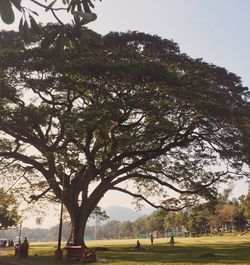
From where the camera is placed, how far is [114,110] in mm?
25766

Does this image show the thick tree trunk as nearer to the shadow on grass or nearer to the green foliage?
the shadow on grass

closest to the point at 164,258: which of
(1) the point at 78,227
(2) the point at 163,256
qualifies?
(2) the point at 163,256

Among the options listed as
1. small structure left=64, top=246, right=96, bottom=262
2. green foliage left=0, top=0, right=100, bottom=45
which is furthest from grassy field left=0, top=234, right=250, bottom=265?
green foliage left=0, top=0, right=100, bottom=45

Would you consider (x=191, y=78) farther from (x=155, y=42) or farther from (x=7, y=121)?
(x=7, y=121)

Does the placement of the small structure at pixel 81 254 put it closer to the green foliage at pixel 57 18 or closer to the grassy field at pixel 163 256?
the grassy field at pixel 163 256

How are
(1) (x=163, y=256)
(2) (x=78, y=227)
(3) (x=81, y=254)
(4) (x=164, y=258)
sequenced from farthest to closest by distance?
(2) (x=78, y=227), (1) (x=163, y=256), (4) (x=164, y=258), (3) (x=81, y=254)

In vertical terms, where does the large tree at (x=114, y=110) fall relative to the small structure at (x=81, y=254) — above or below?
above

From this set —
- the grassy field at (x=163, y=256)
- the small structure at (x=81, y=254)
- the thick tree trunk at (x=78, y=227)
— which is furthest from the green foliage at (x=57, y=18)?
the thick tree trunk at (x=78, y=227)

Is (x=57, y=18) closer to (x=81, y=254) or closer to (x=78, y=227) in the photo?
(x=81, y=254)

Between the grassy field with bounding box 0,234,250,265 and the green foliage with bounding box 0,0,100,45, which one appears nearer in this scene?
the green foliage with bounding box 0,0,100,45

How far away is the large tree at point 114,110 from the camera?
84.9ft

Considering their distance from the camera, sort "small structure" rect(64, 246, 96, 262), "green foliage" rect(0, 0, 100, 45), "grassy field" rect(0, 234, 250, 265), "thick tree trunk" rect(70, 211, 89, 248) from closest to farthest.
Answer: "green foliage" rect(0, 0, 100, 45), "grassy field" rect(0, 234, 250, 265), "small structure" rect(64, 246, 96, 262), "thick tree trunk" rect(70, 211, 89, 248)

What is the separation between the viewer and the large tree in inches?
1019

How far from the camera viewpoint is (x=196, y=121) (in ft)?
94.2
